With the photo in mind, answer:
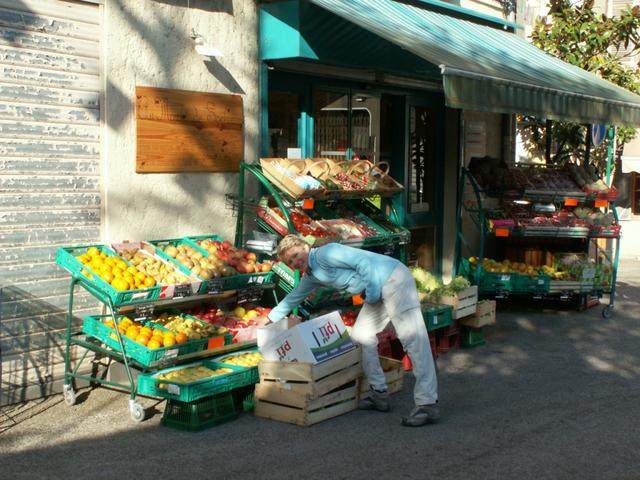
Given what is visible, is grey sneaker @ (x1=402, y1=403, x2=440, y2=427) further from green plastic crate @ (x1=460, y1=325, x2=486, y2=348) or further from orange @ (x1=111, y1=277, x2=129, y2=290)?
green plastic crate @ (x1=460, y1=325, x2=486, y2=348)

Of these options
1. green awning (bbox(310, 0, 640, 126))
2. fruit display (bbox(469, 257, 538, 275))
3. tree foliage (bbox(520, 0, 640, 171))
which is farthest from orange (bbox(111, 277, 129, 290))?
tree foliage (bbox(520, 0, 640, 171))

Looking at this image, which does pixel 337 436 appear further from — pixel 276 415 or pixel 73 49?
pixel 73 49

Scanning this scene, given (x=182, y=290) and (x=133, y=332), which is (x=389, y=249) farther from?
(x=133, y=332)

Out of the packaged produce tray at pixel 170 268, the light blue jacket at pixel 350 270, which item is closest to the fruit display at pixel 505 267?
the light blue jacket at pixel 350 270

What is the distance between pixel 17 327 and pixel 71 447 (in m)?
1.45

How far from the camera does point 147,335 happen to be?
7262 mm

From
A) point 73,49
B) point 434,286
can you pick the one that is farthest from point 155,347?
point 434,286

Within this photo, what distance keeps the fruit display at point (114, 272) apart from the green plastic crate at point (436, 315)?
10.1 feet

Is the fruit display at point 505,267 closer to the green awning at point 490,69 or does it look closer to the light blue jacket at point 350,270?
the green awning at point 490,69

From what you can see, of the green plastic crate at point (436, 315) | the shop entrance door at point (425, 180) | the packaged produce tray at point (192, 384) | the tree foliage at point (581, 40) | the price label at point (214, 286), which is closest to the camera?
the packaged produce tray at point (192, 384)

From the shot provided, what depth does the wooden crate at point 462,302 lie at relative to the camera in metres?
9.68

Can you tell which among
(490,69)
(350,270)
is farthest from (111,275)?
(490,69)

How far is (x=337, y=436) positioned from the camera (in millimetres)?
6887

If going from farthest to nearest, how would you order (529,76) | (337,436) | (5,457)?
(529,76), (337,436), (5,457)
